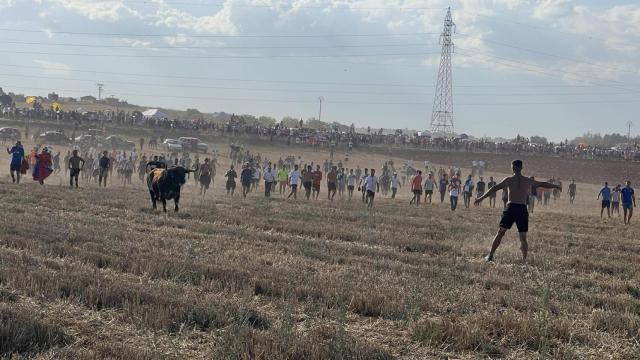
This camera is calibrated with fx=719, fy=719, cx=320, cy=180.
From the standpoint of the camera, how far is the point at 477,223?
66.9ft

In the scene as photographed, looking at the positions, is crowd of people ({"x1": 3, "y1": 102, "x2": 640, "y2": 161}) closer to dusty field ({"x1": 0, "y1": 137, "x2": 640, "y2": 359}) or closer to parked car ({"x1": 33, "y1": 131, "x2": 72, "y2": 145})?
parked car ({"x1": 33, "y1": 131, "x2": 72, "y2": 145})

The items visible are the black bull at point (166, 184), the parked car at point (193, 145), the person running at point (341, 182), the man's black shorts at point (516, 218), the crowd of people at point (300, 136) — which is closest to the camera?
the man's black shorts at point (516, 218)

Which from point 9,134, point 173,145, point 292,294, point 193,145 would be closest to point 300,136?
point 193,145

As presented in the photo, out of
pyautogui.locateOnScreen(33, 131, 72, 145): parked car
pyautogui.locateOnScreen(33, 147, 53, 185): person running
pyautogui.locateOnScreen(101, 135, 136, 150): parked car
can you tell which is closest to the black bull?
pyautogui.locateOnScreen(33, 147, 53, 185): person running

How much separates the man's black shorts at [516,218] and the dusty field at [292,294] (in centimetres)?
60

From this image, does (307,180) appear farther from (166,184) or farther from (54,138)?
(54,138)

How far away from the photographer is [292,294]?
26.3 ft

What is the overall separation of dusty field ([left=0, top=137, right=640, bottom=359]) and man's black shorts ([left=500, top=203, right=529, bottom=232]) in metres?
0.60

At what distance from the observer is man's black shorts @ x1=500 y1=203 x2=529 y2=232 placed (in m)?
12.7

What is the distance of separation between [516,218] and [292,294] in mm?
6111

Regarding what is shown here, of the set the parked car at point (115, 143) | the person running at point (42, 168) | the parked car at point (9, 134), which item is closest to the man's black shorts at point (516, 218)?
the person running at point (42, 168)

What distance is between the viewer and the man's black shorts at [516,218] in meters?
12.7

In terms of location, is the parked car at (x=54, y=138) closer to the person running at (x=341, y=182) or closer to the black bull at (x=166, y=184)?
the person running at (x=341, y=182)

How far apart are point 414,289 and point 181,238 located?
5372 millimetres
